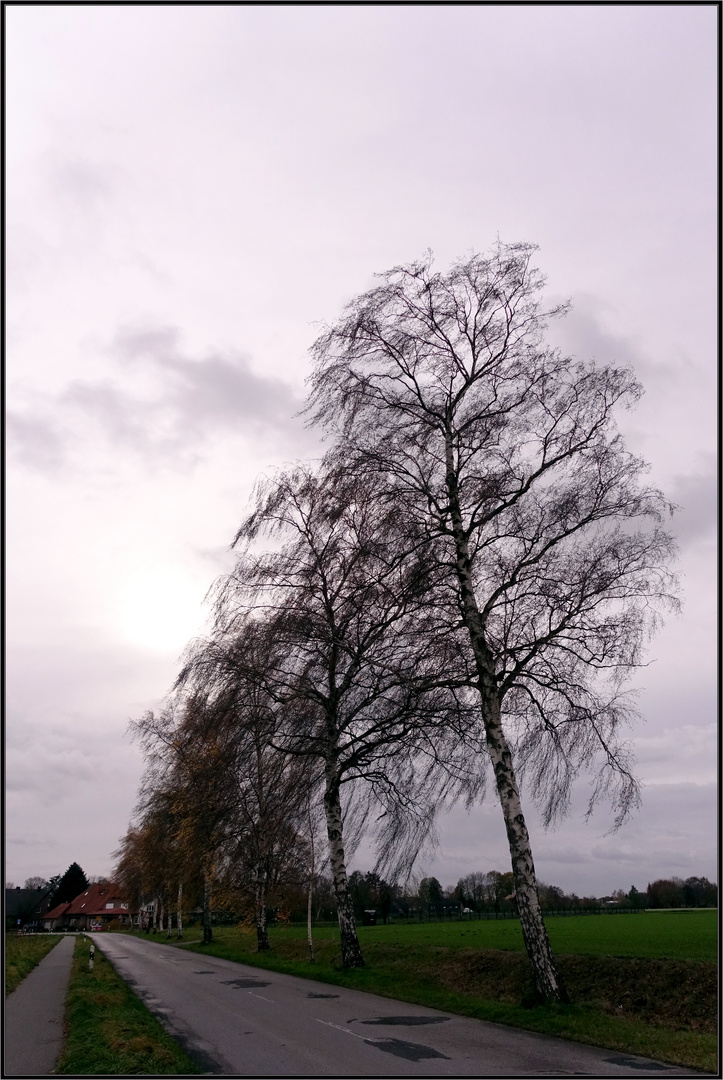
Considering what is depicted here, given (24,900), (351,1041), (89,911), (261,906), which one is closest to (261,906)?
(261,906)

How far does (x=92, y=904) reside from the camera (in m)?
134

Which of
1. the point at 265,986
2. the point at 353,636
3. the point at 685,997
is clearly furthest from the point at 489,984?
the point at 353,636

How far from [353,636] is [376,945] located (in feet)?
53.5

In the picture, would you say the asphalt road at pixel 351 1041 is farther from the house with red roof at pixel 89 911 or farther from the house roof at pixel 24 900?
the house roof at pixel 24 900

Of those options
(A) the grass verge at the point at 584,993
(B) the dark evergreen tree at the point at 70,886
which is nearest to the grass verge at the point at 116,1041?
(A) the grass verge at the point at 584,993

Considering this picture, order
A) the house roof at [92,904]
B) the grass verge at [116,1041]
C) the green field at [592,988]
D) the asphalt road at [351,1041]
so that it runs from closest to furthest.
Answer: the asphalt road at [351,1041]
the grass verge at [116,1041]
the green field at [592,988]
the house roof at [92,904]

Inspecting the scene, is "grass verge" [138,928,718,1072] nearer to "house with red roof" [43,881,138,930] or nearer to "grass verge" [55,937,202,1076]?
"grass verge" [55,937,202,1076]

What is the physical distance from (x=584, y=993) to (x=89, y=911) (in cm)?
13630

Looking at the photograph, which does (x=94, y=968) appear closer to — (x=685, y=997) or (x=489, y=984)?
(x=489, y=984)

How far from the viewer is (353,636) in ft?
51.7

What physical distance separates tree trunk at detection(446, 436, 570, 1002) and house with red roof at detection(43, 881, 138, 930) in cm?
13344

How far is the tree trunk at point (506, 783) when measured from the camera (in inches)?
552

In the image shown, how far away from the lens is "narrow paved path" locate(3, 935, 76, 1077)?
37.3 ft

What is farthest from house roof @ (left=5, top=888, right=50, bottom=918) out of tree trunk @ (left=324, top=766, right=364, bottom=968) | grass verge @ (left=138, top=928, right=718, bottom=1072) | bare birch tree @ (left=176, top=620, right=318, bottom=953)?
bare birch tree @ (left=176, top=620, right=318, bottom=953)
